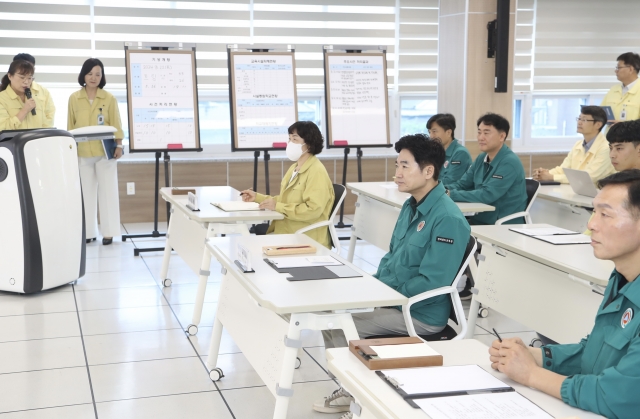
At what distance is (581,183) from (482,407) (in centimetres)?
379

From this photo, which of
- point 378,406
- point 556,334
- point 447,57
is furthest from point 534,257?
point 447,57

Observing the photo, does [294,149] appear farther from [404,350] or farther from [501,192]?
[404,350]

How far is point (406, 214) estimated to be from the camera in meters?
3.29

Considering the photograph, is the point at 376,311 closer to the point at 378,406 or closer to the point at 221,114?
the point at 378,406

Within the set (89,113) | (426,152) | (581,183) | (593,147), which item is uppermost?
(89,113)

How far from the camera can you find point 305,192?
4539mm

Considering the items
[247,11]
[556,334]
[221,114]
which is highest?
[247,11]

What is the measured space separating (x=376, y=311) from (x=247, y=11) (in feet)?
18.2

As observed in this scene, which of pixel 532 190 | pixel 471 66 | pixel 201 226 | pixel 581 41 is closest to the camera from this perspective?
pixel 201 226

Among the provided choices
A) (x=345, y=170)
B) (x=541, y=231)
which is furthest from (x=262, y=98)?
(x=541, y=231)

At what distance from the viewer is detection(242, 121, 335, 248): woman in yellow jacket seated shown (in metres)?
4.50

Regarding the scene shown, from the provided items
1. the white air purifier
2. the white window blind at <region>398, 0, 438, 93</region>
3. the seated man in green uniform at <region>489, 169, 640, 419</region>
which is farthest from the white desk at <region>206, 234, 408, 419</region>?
the white window blind at <region>398, 0, 438, 93</region>

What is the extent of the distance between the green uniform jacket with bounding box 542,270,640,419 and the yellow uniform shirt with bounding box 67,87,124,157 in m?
5.42

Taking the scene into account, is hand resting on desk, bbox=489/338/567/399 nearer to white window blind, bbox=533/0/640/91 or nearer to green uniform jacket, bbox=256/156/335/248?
green uniform jacket, bbox=256/156/335/248
